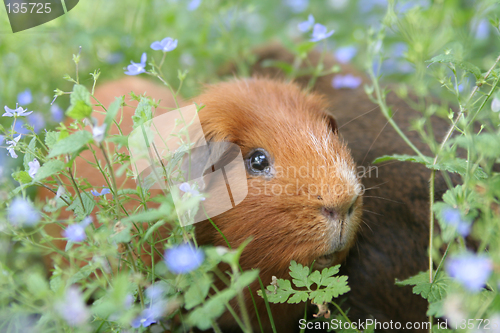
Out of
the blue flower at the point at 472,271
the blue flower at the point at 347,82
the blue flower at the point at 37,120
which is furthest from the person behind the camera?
the blue flower at the point at 347,82

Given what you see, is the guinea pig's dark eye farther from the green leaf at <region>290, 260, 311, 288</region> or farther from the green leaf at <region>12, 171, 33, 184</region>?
the green leaf at <region>12, 171, 33, 184</region>

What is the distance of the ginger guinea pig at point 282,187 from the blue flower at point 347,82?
1.28m

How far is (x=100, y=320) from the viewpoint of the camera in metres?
1.57

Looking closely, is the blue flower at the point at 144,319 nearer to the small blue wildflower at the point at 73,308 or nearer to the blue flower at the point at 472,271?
the small blue wildflower at the point at 73,308

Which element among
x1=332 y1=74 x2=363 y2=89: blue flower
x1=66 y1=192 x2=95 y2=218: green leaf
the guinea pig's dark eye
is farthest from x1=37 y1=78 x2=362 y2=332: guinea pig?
x1=332 y1=74 x2=363 y2=89: blue flower

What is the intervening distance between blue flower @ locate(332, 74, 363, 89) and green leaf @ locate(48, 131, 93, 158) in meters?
2.56

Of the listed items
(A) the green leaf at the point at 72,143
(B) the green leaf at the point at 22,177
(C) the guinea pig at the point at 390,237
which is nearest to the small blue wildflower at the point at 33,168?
(B) the green leaf at the point at 22,177

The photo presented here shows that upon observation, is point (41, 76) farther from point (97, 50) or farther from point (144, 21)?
point (144, 21)

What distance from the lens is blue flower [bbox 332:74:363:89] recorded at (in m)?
3.42

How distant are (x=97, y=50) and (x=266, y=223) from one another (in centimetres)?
294

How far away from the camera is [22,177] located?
1.59 meters

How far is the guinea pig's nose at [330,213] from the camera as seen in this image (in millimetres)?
1815

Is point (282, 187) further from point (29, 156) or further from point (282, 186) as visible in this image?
point (29, 156)

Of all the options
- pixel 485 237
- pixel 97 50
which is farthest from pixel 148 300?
pixel 97 50
